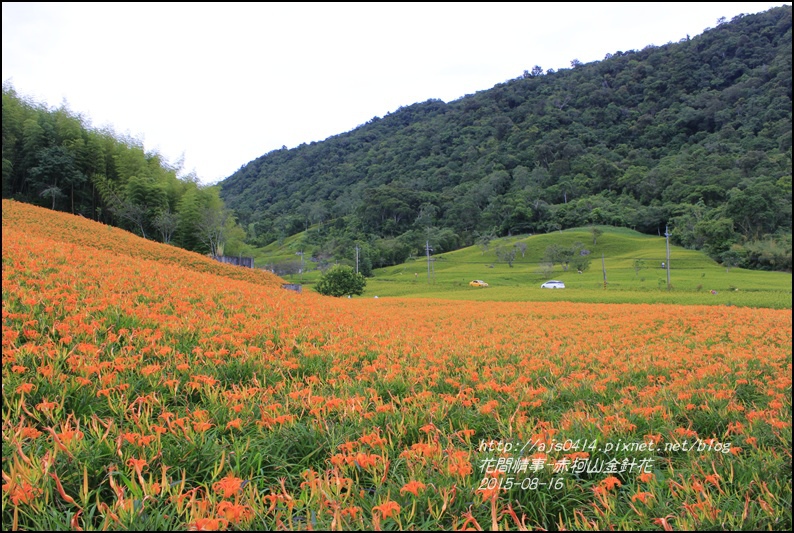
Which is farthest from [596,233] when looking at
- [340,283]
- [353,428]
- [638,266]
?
[353,428]

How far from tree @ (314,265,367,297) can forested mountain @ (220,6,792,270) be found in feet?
76.8

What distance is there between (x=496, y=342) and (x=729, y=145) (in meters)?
62.8

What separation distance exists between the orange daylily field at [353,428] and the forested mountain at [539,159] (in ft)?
136

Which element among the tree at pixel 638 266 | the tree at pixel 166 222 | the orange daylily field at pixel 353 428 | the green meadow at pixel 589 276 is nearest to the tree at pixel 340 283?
the green meadow at pixel 589 276

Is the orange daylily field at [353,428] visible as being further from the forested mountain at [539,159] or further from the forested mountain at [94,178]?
the forested mountain at [539,159]

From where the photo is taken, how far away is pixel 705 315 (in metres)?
7.04

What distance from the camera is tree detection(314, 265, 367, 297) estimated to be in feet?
75.6

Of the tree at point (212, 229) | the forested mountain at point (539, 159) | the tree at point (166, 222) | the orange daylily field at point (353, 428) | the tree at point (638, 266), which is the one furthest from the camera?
the forested mountain at point (539, 159)

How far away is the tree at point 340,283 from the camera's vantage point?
75.6ft

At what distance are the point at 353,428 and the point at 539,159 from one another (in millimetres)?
80449

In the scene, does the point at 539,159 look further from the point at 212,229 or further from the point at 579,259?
the point at 212,229

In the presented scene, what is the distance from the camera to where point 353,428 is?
6.85 feet

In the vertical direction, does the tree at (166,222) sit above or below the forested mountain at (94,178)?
below

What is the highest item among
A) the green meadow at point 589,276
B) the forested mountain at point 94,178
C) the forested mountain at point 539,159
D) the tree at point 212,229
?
the forested mountain at point 539,159
